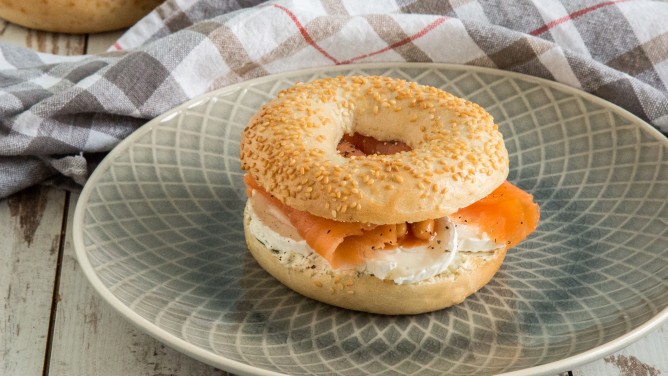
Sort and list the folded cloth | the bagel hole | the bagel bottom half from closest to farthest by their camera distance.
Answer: the bagel bottom half, the bagel hole, the folded cloth

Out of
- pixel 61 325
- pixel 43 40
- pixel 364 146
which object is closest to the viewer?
pixel 61 325

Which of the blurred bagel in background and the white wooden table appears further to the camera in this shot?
the blurred bagel in background

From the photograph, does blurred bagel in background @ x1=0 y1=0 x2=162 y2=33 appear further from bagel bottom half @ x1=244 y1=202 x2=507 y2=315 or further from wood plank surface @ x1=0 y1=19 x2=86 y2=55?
bagel bottom half @ x1=244 y1=202 x2=507 y2=315

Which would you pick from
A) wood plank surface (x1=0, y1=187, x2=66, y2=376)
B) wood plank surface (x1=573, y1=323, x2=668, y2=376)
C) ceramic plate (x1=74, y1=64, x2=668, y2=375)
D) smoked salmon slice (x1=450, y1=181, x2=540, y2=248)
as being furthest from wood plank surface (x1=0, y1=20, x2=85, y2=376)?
wood plank surface (x1=573, y1=323, x2=668, y2=376)

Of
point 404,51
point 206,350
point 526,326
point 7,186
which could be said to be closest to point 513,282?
point 526,326

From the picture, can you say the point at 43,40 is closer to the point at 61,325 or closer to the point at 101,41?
the point at 101,41

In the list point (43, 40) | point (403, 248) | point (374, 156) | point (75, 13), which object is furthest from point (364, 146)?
point (43, 40)
